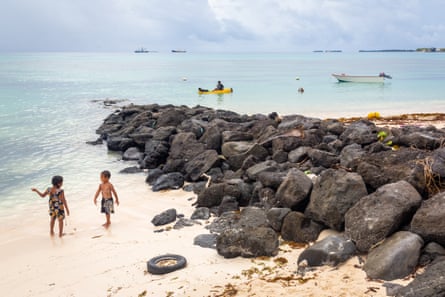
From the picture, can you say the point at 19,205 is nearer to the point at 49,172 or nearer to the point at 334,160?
the point at 49,172

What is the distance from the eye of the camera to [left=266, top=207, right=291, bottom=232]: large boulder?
784 cm

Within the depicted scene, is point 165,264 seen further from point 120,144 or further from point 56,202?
point 120,144

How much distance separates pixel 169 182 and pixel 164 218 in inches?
119

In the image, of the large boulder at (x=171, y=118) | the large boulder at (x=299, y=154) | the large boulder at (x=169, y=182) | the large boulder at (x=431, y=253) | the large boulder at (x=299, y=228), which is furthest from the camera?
the large boulder at (x=171, y=118)

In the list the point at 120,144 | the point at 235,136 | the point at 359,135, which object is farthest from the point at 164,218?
the point at 120,144

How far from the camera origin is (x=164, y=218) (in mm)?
9227

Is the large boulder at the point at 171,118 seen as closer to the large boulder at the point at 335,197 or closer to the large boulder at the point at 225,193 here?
the large boulder at the point at 225,193

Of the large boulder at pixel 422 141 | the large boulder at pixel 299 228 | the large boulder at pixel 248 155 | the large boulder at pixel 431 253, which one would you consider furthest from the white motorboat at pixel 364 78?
the large boulder at pixel 431 253

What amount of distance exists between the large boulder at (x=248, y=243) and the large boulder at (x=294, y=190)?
0.88 m

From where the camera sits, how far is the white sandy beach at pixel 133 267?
19.7 ft

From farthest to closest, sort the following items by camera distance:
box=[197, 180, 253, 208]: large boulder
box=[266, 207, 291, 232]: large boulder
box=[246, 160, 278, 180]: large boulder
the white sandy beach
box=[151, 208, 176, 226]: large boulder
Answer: box=[246, 160, 278, 180]: large boulder
box=[197, 180, 253, 208]: large boulder
box=[151, 208, 176, 226]: large boulder
box=[266, 207, 291, 232]: large boulder
the white sandy beach

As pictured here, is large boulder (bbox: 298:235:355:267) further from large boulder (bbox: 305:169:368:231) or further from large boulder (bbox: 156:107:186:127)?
large boulder (bbox: 156:107:186:127)

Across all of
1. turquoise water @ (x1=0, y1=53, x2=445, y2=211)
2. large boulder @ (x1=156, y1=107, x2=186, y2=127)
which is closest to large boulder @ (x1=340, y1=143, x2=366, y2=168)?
turquoise water @ (x1=0, y1=53, x2=445, y2=211)

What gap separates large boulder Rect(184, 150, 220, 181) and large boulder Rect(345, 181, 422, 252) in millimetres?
5965
